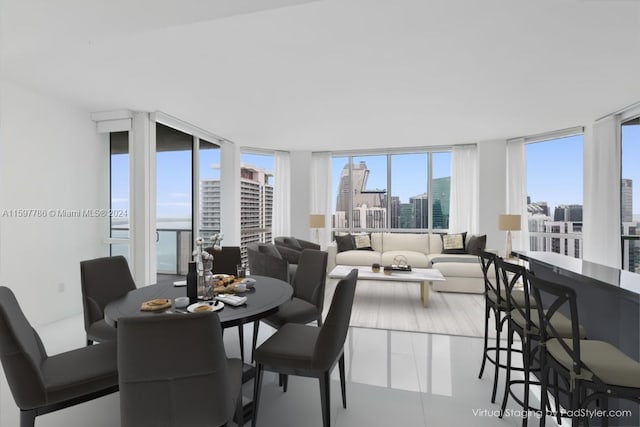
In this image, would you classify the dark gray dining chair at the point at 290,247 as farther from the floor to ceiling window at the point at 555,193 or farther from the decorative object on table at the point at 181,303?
the floor to ceiling window at the point at 555,193

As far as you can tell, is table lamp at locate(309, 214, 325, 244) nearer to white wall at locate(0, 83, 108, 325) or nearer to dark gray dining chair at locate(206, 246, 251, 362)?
dark gray dining chair at locate(206, 246, 251, 362)

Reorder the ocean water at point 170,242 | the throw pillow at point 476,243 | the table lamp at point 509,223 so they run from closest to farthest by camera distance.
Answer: the ocean water at point 170,242, the table lamp at point 509,223, the throw pillow at point 476,243

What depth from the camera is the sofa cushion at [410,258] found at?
5.35 m

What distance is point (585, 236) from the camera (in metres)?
4.64

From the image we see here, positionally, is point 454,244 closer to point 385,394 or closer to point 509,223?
point 509,223

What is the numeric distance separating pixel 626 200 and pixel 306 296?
480 centimetres

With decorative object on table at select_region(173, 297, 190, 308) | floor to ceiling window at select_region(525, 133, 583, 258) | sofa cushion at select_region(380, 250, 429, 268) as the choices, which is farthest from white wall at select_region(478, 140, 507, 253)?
decorative object on table at select_region(173, 297, 190, 308)

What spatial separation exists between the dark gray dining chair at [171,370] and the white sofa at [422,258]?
4.26 meters

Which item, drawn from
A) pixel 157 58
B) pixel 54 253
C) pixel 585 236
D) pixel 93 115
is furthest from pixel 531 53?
pixel 54 253

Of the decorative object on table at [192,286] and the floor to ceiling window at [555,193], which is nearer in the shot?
the decorative object on table at [192,286]

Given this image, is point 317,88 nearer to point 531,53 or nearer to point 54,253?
point 531,53

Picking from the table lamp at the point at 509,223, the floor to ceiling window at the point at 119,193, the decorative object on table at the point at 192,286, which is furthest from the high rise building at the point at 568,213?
the floor to ceiling window at the point at 119,193

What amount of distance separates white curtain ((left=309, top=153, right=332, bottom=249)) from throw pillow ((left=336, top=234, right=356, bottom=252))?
2.69ft

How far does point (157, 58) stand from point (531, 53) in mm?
3294
